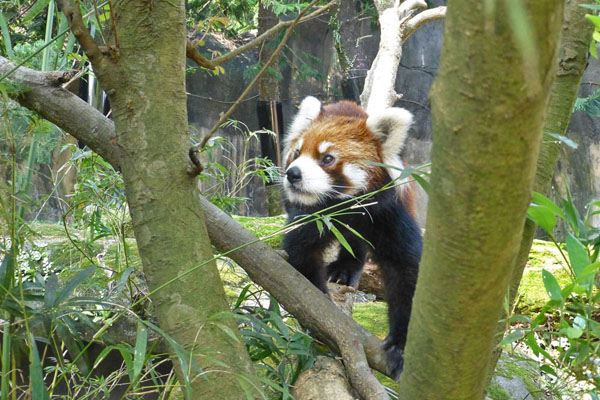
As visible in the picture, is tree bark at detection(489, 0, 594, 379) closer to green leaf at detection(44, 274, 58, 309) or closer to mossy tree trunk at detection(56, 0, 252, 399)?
mossy tree trunk at detection(56, 0, 252, 399)

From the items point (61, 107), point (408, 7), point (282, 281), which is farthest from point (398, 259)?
point (408, 7)

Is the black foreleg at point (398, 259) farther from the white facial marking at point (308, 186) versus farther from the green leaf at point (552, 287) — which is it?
the green leaf at point (552, 287)

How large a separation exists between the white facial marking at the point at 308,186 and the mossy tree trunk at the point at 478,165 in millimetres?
1542

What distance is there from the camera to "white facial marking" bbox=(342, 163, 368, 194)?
7.86 feet

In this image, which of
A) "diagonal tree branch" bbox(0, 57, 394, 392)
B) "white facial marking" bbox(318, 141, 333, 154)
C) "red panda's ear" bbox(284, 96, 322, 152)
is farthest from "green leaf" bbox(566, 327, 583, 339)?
"red panda's ear" bbox(284, 96, 322, 152)

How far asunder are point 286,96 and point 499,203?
31.7ft

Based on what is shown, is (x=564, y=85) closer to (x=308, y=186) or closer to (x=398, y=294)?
(x=398, y=294)

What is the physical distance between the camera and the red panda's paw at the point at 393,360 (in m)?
1.68

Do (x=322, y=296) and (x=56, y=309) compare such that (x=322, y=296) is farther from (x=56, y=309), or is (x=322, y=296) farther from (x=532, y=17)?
(x=532, y=17)

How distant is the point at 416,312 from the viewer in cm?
78

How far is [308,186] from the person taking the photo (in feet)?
7.58

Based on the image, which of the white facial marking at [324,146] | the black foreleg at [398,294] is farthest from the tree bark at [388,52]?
the black foreleg at [398,294]

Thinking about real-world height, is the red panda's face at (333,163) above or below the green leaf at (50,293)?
above

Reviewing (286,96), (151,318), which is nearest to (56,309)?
(151,318)
